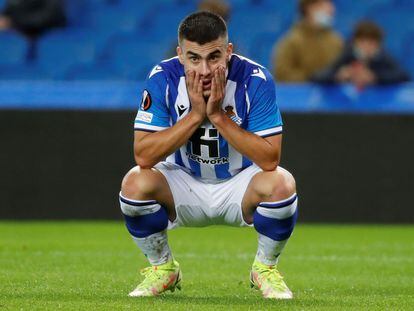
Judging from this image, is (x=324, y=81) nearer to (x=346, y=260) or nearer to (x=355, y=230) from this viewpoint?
(x=355, y=230)

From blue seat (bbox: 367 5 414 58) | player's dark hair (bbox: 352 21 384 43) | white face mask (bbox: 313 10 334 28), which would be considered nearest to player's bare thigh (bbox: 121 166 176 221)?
player's dark hair (bbox: 352 21 384 43)

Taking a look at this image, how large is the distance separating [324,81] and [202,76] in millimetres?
5786

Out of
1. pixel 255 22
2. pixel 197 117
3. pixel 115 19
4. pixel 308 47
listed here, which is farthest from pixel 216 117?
pixel 115 19

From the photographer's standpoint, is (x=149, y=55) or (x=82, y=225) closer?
(x=82, y=225)

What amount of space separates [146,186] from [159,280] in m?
0.53

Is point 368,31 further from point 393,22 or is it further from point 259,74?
point 259,74

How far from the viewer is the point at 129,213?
608cm

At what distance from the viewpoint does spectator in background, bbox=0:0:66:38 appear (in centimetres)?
1375

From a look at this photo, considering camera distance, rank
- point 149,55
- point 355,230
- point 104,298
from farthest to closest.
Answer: point 149,55, point 355,230, point 104,298

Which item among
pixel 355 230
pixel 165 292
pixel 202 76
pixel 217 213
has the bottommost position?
pixel 355 230

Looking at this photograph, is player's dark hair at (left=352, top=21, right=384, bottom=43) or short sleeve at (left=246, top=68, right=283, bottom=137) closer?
short sleeve at (left=246, top=68, right=283, bottom=137)

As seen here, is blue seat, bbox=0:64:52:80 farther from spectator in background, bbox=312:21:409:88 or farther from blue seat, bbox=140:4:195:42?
spectator in background, bbox=312:21:409:88

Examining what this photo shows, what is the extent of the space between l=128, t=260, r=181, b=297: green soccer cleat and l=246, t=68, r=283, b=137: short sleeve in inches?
34.1

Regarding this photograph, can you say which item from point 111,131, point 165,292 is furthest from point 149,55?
point 165,292
